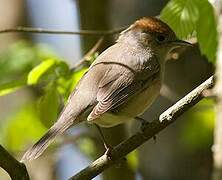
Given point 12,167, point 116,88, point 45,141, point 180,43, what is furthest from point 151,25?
point 12,167

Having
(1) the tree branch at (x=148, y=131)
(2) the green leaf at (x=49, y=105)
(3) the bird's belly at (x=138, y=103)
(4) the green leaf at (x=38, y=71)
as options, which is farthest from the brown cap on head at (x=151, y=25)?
(1) the tree branch at (x=148, y=131)

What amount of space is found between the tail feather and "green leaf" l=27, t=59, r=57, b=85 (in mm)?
325

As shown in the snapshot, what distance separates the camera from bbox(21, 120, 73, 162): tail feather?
12.1ft

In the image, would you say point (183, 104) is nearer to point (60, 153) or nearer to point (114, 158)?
point (114, 158)

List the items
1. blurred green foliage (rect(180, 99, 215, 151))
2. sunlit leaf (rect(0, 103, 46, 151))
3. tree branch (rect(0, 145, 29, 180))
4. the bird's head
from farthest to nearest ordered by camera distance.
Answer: sunlit leaf (rect(0, 103, 46, 151)), blurred green foliage (rect(180, 99, 215, 151)), the bird's head, tree branch (rect(0, 145, 29, 180))

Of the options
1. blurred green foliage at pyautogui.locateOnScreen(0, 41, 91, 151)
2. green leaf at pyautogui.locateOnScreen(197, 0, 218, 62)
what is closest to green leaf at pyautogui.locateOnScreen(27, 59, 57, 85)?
blurred green foliage at pyautogui.locateOnScreen(0, 41, 91, 151)

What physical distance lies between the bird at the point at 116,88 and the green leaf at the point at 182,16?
607 mm

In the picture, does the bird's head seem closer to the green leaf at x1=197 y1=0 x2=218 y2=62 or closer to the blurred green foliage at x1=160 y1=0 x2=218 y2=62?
the blurred green foliage at x1=160 y1=0 x2=218 y2=62

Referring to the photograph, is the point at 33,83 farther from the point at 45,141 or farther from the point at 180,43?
the point at 180,43

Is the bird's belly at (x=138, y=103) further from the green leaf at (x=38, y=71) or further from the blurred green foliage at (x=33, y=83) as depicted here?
the green leaf at (x=38, y=71)

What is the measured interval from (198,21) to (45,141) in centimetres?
122

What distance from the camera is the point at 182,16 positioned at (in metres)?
3.44

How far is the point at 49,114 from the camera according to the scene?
3771 mm

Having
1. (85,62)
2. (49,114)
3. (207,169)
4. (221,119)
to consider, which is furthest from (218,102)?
(207,169)
